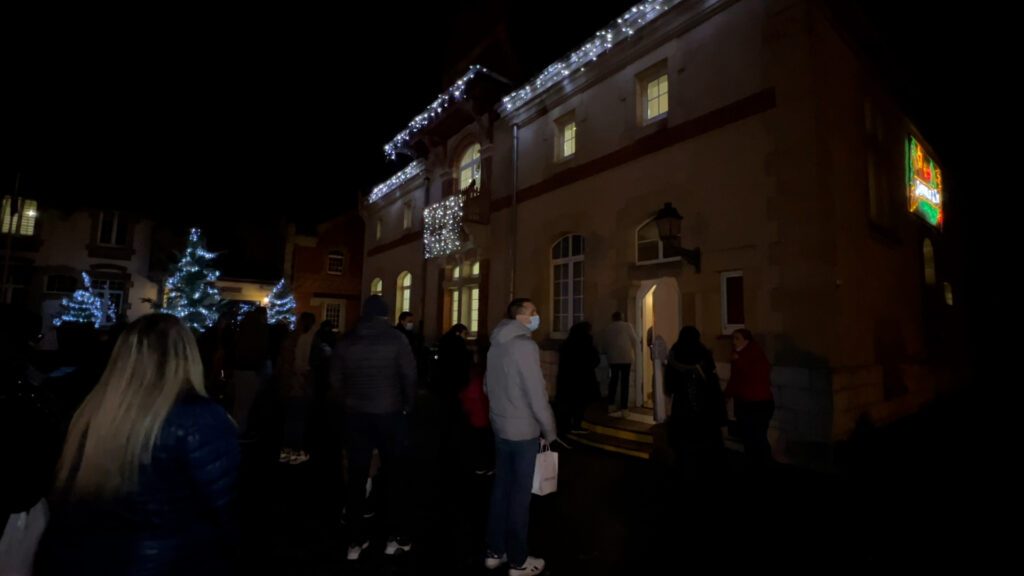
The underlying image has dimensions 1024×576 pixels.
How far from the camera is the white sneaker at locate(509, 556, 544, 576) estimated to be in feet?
11.6

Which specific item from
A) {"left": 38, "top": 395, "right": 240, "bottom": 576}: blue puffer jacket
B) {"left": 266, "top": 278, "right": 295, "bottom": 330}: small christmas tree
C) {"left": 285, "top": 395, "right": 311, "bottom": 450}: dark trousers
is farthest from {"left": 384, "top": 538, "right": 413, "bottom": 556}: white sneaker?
{"left": 266, "top": 278, "right": 295, "bottom": 330}: small christmas tree

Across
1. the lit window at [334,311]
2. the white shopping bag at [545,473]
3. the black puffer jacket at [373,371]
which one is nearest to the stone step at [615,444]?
the white shopping bag at [545,473]

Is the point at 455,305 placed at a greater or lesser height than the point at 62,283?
lesser

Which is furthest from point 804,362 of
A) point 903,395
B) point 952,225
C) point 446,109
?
point 446,109

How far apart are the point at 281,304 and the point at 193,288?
3905 millimetres

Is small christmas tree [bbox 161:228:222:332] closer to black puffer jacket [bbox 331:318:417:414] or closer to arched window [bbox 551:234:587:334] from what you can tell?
arched window [bbox 551:234:587:334]

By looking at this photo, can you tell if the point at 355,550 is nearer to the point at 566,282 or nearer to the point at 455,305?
the point at 566,282

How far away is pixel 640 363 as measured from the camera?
28.8ft

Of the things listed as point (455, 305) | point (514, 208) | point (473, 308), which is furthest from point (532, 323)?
point (455, 305)

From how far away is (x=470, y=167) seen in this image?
48.4 ft

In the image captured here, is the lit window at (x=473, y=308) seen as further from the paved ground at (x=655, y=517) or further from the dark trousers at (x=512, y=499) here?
the dark trousers at (x=512, y=499)

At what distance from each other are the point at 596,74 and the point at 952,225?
10.3 metres

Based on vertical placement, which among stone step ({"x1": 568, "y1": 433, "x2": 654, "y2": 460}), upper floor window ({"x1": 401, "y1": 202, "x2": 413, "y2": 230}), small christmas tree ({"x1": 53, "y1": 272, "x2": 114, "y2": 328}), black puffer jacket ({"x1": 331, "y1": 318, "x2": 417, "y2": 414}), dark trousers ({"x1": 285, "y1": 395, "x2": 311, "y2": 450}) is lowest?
stone step ({"x1": 568, "y1": 433, "x2": 654, "y2": 460})

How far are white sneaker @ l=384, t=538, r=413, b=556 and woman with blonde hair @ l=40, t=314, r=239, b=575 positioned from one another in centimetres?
215
